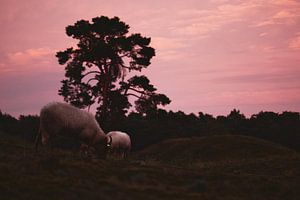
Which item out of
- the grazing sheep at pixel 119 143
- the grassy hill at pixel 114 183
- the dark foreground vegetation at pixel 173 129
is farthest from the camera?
the dark foreground vegetation at pixel 173 129

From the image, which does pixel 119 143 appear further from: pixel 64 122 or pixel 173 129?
pixel 173 129

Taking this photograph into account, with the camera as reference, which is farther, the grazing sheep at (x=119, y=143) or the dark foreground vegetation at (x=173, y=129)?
the dark foreground vegetation at (x=173, y=129)

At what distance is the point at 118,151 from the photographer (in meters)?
38.5

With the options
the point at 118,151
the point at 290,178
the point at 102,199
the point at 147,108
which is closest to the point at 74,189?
the point at 102,199

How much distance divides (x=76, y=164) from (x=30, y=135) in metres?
52.8

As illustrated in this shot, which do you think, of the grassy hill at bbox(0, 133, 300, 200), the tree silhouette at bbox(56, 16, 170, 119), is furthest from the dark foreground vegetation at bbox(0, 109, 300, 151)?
the grassy hill at bbox(0, 133, 300, 200)

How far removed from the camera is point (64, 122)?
748 inches

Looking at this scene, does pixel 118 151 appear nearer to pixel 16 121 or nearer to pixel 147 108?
pixel 147 108

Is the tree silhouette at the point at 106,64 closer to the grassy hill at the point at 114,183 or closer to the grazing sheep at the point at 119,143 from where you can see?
the grazing sheep at the point at 119,143

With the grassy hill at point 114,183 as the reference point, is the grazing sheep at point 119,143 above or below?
above

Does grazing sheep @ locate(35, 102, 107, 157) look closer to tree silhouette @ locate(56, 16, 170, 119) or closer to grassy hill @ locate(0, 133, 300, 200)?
grassy hill @ locate(0, 133, 300, 200)

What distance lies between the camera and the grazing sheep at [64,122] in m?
18.8

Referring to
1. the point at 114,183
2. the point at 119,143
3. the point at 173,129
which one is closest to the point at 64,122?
the point at 114,183

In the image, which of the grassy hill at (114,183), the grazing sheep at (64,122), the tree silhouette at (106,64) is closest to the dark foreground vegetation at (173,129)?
the tree silhouette at (106,64)
